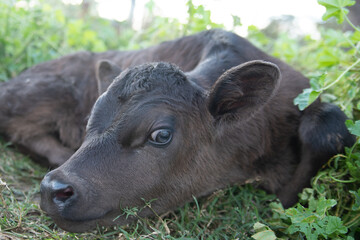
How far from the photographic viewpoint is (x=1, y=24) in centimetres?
693

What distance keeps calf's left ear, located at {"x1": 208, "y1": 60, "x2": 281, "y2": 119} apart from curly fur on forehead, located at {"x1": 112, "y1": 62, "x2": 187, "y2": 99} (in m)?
0.35

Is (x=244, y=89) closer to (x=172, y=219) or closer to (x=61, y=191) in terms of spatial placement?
(x=172, y=219)

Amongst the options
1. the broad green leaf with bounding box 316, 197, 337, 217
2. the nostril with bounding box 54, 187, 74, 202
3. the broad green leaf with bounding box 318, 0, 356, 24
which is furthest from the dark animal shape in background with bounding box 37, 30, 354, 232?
the broad green leaf with bounding box 316, 197, 337, 217

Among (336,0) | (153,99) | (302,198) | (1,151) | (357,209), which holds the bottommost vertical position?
(1,151)

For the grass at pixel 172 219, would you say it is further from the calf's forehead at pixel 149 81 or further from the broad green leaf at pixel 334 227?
the calf's forehead at pixel 149 81

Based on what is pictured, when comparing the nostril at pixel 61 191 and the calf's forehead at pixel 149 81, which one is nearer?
the nostril at pixel 61 191

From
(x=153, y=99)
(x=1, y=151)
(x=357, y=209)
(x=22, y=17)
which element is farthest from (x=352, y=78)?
(x=22, y=17)

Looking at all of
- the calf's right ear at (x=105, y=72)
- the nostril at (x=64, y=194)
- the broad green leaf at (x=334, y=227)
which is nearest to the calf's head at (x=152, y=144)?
the nostril at (x=64, y=194)

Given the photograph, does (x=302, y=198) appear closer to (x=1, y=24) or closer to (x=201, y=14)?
(x=201, y=14)

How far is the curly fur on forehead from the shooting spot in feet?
10.9

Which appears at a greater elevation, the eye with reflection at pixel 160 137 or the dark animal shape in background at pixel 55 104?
the eye with reflection at pixel 160 137

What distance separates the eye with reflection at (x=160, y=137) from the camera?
316cm

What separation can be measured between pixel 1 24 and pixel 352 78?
5870 millimetres

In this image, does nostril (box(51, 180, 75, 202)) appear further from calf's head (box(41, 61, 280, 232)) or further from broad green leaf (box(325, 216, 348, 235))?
broad green leaf (box(325, 216, 348, 235))
